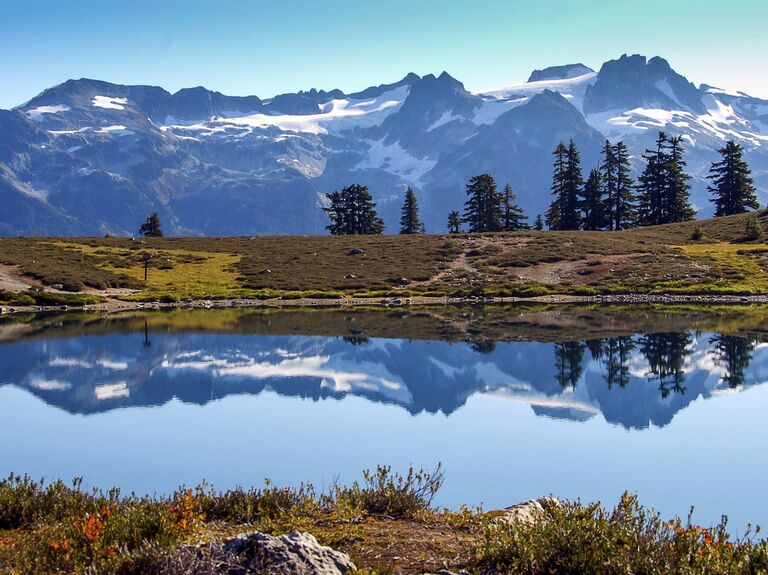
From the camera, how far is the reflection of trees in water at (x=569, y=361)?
27.8 meters

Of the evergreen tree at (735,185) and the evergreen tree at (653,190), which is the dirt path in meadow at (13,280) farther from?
the evergreen tree at (735,185)

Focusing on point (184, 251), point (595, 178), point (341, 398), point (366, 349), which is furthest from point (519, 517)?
point (595, 178)

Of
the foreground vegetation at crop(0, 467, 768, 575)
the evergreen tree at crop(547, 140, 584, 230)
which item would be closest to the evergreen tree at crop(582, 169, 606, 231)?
the evergreen tree at crop(547, 140, 584, 230)

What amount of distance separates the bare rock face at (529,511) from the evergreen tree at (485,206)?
95821mm

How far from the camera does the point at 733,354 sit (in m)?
31.6

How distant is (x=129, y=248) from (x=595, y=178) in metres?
61.7

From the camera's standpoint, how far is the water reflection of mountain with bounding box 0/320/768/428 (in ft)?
81.5

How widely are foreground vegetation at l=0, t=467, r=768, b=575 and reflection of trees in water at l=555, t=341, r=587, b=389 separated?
17.5 meters

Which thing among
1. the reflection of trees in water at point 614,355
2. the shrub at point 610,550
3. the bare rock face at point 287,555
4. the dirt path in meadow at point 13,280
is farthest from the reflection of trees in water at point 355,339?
the dirt path in meadow at point 13,280

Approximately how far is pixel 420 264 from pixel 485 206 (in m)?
36.1

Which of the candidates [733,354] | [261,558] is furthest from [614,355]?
[261,558]

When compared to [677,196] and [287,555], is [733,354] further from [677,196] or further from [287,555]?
[677,196]

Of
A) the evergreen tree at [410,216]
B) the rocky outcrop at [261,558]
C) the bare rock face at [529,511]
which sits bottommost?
the bare rock face at [529,511]

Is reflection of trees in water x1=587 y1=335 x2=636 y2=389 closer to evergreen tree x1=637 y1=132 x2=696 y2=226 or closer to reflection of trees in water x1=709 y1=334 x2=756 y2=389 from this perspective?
reflection of trees in water x1=709 y1=334 x2=756 y2=389
